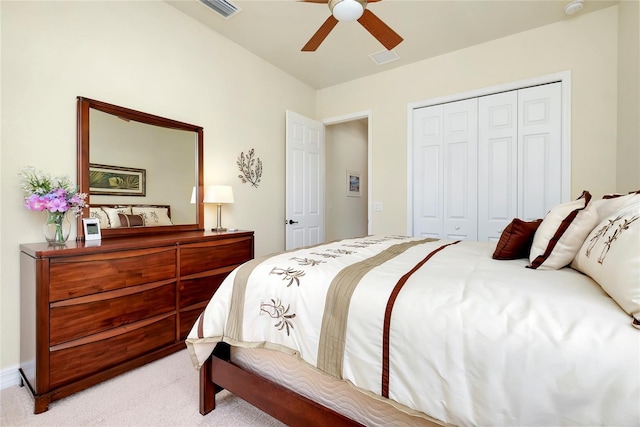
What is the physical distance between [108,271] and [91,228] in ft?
1.44

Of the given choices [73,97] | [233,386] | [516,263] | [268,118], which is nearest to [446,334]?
[516,263]

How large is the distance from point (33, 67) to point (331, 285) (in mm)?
2356

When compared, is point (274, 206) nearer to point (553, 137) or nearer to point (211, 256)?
point (211, 256)

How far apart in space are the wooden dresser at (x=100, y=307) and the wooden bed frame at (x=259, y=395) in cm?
74

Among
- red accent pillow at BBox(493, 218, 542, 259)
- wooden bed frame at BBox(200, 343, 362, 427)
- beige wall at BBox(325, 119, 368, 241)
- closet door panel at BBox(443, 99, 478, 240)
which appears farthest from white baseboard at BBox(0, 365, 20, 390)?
closet door panel at BBox(443, 99, 478, 240)

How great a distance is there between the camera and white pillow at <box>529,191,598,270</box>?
1.23 meters

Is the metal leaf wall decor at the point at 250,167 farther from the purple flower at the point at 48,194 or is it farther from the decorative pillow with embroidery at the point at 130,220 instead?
the purple flower at the point at 48,194

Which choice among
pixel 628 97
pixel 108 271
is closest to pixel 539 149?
pixel 628 97

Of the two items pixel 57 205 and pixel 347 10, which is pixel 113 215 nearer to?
pixel 57 205

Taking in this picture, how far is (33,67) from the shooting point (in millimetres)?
1875

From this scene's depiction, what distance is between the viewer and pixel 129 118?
2346 mm

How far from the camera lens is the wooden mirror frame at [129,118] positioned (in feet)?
6.75

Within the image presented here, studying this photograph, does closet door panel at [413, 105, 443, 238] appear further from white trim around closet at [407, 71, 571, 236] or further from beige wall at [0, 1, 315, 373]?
beige wall at [0, 1, 315, 373]

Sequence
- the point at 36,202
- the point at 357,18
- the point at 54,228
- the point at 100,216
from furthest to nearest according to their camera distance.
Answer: the point at 100,216, the point at 357,18, the point at 54,228, the point at 36,202
